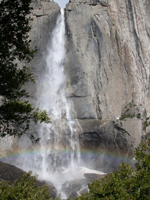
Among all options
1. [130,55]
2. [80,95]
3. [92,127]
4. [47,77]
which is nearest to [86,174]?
[92,127]

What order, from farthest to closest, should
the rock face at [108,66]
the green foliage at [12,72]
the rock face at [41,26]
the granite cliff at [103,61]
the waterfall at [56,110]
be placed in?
the rock face at [41,26] < the granite cliff at [103,61] < the rock face at [108,66] < the waterfall at [56,110] < the green foliage at [12,72]

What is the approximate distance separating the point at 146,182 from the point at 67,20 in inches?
1464

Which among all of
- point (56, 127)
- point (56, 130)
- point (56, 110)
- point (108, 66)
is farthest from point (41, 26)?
point (56, 130)

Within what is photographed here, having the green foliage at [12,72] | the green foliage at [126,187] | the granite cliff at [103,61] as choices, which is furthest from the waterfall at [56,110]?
the green foliage at [126,187]

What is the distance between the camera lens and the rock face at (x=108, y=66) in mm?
32312

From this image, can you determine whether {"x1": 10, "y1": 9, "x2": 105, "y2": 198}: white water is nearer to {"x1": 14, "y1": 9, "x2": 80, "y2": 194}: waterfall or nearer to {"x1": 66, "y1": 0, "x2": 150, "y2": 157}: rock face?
{"x1": 14, "y1": 9, "x2": 80, "y2": 194}: waterfall

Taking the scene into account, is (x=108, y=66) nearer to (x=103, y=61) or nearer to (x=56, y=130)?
(x=103, y=61)

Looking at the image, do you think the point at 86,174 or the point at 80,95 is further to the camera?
the point at 80,95

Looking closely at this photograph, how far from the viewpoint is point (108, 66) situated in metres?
38.2

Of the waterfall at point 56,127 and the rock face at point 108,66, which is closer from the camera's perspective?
the waterfall at point 56,127

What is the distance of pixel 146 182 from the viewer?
7.00 metres

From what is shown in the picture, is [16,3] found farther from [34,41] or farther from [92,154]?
[34,41]

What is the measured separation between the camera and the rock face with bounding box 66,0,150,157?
32.3 m

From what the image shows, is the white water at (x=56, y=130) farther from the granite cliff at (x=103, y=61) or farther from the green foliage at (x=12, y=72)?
the green foliage at (x=12, y=72)
